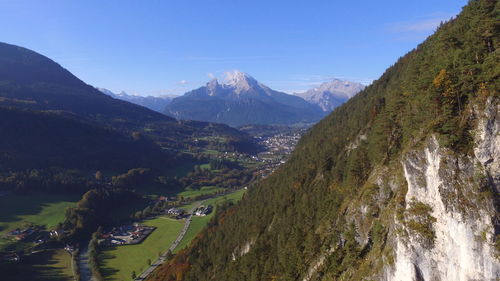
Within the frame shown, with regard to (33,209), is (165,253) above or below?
below

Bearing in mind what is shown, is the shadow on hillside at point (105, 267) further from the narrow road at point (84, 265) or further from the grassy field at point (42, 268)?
the grassy field at point (42, 268)

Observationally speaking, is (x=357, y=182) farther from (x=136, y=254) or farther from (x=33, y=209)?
(x=33, y=209)

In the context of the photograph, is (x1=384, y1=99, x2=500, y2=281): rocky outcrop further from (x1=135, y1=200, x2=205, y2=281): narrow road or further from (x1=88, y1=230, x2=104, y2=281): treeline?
(x1=88, y1=230, x2=104, y2=281): treeline

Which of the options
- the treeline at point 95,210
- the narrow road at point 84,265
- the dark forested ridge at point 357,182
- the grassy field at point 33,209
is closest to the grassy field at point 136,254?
the narrow road at point 84,265

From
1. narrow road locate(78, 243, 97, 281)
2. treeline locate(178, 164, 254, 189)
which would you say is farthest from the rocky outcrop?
treeline locate(178, 164, 254, 189)

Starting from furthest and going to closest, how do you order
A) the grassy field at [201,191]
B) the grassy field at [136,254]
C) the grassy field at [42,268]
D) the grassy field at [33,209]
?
1. the grassy field at [201,191]
2. the grassy field at [33,209]
3. the grassy field at [136,254]
4. the grassy field at [42,268]

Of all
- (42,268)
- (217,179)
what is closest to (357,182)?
(42,268)

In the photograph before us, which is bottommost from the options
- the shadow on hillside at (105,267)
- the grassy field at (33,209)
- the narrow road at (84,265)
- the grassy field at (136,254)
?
the narrow road at (84,265)
